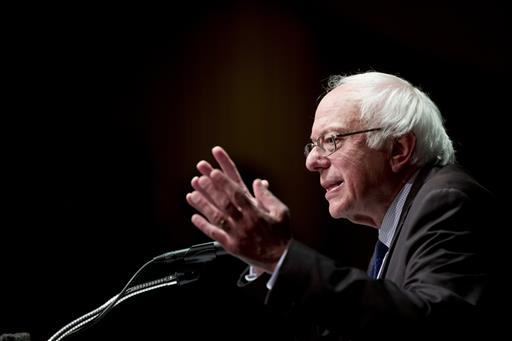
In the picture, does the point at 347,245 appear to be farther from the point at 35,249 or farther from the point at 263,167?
the point at 35,249

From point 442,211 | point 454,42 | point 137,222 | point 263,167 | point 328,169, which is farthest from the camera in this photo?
point 454,42

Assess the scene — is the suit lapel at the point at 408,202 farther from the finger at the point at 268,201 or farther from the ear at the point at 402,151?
the finger at the point at 268,201

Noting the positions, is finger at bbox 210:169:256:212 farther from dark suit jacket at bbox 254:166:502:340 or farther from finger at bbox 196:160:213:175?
dark suit jacket at bbox 254:166:502:340

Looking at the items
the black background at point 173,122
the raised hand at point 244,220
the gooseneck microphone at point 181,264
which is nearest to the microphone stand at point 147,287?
the gooseneck microphone at point 181,264

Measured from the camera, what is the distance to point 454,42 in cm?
376

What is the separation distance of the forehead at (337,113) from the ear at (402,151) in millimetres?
179

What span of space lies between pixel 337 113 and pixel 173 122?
139cm

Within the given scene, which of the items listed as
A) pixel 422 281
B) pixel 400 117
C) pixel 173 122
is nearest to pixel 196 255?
pixel 422 281

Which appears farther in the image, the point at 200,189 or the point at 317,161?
the point at 317,161

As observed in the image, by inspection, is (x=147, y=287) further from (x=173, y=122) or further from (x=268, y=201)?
(x=173, y=122)

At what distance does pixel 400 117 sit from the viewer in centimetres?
208

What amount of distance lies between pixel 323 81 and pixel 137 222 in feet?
5.19

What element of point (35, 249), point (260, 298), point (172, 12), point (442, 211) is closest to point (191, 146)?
point (172, 12)

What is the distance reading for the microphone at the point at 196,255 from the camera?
64.8 inches
